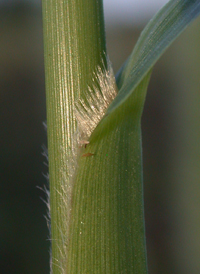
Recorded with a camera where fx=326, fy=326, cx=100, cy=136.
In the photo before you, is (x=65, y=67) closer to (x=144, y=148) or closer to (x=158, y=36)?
(x=158, y=36)

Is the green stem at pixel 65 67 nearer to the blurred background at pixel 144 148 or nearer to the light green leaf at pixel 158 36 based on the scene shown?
the light green leaf at pixel 158 36

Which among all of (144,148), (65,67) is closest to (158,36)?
(65,67)

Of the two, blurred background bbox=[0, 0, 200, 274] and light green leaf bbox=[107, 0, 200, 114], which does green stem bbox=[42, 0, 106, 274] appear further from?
blurred background bbox=[0, 0, 200, 274]

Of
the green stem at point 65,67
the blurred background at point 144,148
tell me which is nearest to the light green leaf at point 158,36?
the green stem at point 65,67

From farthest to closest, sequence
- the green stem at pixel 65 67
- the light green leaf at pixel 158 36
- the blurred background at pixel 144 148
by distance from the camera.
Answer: the blurred background at pixel 144 148
the green stem at pixel 65 67
the light green leaf at pixel 158 36

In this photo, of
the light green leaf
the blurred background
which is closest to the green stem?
the light green leaf

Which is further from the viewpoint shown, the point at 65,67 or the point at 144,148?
the point at 144,148

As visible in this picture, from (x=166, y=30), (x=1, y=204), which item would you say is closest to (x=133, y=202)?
(x=166, y=30)
